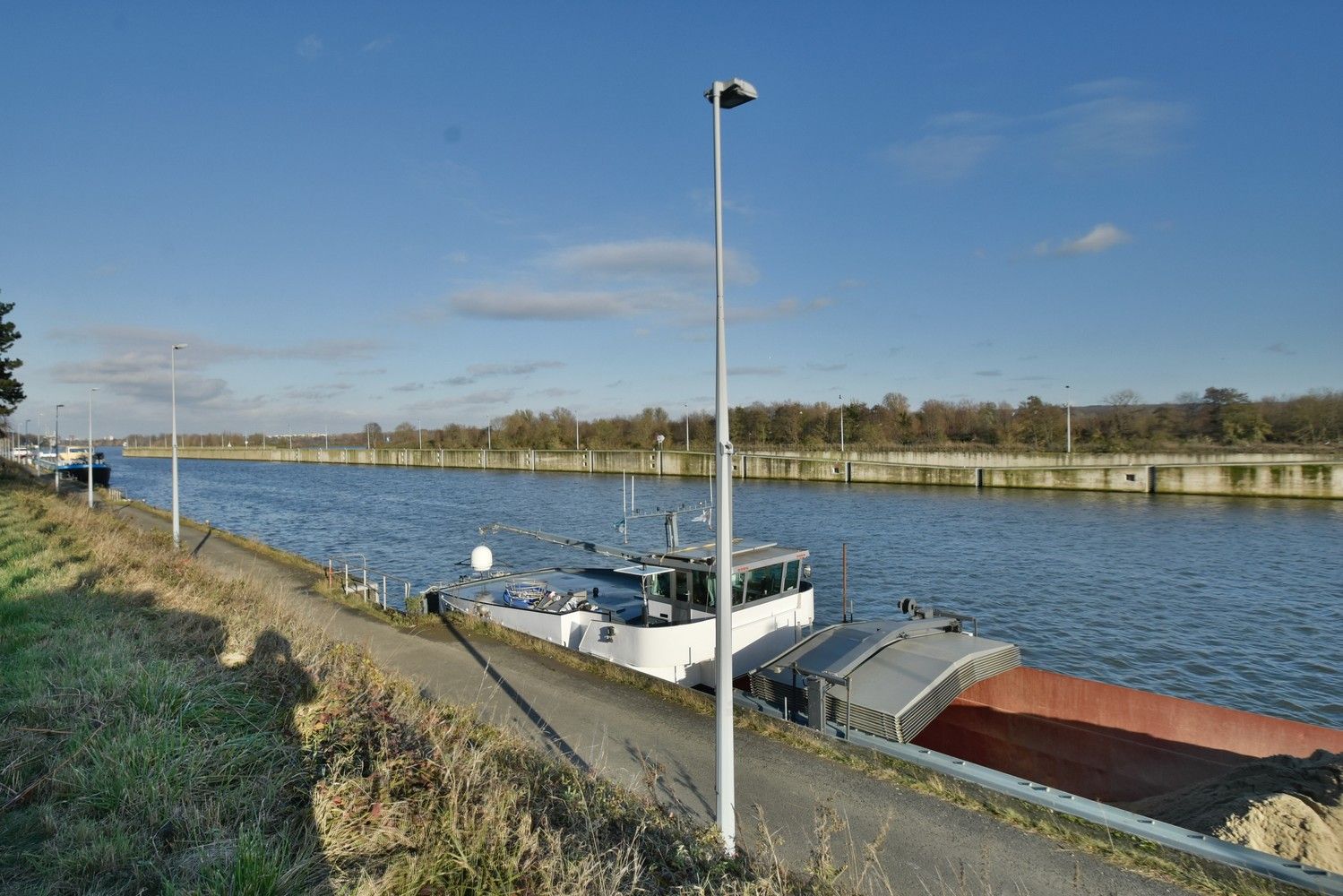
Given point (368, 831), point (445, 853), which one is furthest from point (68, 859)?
point (445, 853)

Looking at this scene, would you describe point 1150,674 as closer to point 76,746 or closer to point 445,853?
point 445,853

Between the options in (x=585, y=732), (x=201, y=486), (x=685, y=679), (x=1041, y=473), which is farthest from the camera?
(x=201, y=486)

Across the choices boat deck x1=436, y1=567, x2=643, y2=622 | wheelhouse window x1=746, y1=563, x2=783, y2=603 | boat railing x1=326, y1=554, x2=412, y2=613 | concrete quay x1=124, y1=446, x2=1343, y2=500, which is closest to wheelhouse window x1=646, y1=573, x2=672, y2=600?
wheelhouse window x1=746, y1=563, x2=783, y2=603

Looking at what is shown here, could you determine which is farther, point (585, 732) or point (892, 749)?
point (585, 732)

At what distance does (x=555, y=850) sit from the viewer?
17.6 feet

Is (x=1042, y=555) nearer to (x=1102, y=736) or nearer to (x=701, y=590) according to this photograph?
(x=1102, y=736)

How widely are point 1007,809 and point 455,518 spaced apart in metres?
50.0

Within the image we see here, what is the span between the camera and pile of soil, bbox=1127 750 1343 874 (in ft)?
24.5

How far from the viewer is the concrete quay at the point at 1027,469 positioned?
6078cm

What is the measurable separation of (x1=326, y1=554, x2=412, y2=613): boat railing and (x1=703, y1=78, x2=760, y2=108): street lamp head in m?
15.3

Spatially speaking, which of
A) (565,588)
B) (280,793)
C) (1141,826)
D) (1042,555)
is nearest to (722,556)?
(280,793)

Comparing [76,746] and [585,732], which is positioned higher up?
[76,746]

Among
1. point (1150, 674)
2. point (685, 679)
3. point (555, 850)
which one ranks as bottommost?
point (1150, 674)

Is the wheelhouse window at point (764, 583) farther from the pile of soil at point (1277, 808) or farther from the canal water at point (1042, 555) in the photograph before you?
the canal water at point (1042, 555)
